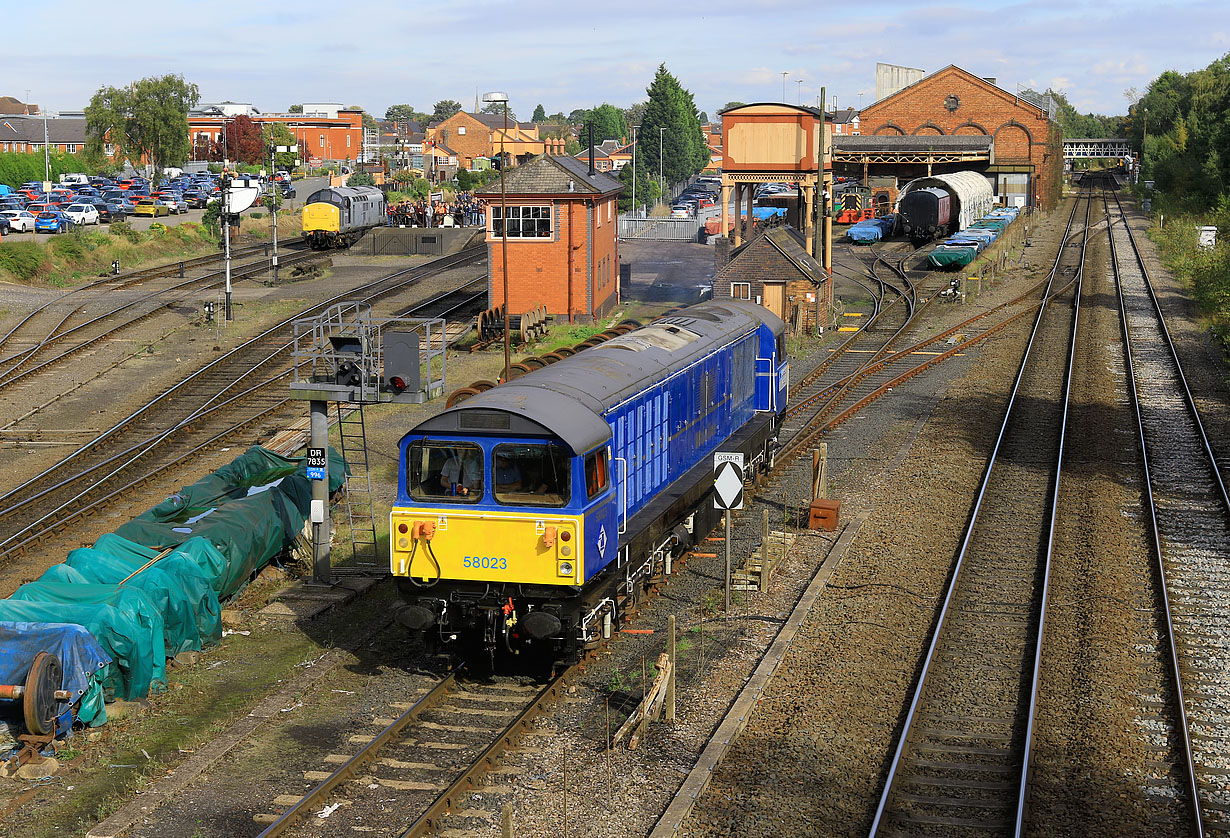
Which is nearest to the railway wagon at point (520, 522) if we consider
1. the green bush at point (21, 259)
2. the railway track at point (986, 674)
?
the railway track at point (986, 674)

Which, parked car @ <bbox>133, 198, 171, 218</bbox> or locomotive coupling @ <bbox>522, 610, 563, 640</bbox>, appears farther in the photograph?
parked car @ <bbox>133, 198, 171, 218</bbox>

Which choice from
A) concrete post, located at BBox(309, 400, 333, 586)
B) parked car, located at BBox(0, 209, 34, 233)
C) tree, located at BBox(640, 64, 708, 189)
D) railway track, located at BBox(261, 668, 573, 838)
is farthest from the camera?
tree, located at BBox(640, 64, 708, 189)

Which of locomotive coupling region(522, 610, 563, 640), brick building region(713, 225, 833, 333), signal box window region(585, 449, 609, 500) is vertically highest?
brick building region(713, 225, 833, 333)

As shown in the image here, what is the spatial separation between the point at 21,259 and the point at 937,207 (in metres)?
43.0

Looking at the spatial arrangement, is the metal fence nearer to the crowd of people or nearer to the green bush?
the crowd of people

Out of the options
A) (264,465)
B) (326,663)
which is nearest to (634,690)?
(326,663)

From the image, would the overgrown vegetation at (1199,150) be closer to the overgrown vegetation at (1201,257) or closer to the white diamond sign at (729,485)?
the overgrown vegetation at (1201,257)

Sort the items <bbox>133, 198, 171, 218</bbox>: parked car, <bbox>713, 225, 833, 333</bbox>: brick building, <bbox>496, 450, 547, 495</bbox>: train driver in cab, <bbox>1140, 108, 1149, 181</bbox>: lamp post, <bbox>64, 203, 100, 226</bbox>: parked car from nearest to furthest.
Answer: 1. <bbox>496, 450, 547, 495</bbox>: train driver in cab
2. <bbox>713, 225, 833, 333</bbox>: brick building
3. <bbox>64, 203, 100, 226</bbox>: parked car
4. <bbox>133, 198, 171, 218</bbox>: parked car
5. <bbox>1140, 108, 1149, 181</bbox>: lamp post

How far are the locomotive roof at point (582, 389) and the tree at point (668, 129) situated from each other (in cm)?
10040

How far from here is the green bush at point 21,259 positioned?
155 feet

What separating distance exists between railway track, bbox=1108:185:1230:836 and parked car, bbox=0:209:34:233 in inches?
1934

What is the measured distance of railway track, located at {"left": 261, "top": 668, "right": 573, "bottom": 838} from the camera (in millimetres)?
11148

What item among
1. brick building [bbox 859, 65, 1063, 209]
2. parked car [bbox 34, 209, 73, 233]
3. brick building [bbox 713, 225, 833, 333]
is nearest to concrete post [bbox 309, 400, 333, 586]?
brick building [bbox 713, 225, 833, 333]

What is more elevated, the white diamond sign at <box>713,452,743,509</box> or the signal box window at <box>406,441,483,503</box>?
the signal box window at <box>406,441,483,503</box>
